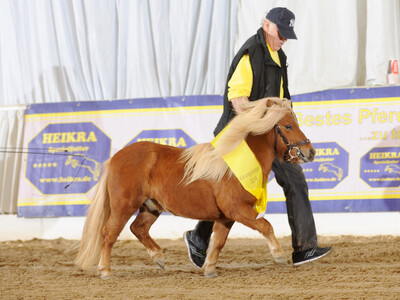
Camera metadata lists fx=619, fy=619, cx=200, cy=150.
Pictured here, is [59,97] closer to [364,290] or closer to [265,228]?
[265,228]

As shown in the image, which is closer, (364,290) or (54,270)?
(364,290)

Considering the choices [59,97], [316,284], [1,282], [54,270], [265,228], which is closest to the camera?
[316,284]

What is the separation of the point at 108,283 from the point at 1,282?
0.79 metres

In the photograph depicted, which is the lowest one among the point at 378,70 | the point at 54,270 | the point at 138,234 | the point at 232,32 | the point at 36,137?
the point at 54,270

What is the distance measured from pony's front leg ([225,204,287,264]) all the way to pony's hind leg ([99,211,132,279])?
0.82 meters

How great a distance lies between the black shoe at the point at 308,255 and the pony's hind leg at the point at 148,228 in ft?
3.29

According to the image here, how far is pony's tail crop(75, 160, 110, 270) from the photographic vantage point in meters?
4.55

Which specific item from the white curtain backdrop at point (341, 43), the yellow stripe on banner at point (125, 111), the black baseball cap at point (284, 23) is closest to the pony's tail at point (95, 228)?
the black baseball cap at point (284, 23)

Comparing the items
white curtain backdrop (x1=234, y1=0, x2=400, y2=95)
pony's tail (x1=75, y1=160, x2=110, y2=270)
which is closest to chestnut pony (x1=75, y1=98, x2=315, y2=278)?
pony's tail (x1=75, y1=160, x2=110, y2=270)

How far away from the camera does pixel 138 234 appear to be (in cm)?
465

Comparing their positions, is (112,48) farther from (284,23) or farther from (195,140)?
(284,23)

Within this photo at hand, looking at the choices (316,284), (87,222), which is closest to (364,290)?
(316,284)

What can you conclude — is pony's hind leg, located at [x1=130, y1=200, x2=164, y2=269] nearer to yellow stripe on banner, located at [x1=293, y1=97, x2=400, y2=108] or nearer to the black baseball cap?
the black baseball cap

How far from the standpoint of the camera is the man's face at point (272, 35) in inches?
177
